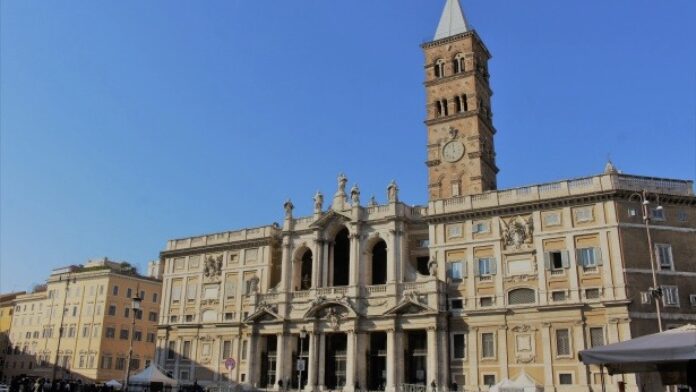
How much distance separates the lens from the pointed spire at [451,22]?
60.2m

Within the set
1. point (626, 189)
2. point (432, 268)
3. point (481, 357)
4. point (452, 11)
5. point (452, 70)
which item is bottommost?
point (481, 357)

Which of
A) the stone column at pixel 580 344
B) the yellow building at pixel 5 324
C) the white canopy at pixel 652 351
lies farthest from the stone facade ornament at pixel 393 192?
the yellow building at pixel 5 324

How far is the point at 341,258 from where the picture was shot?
5400 centimetres

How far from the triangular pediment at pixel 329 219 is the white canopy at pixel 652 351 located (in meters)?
38.9

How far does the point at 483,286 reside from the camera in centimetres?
4516

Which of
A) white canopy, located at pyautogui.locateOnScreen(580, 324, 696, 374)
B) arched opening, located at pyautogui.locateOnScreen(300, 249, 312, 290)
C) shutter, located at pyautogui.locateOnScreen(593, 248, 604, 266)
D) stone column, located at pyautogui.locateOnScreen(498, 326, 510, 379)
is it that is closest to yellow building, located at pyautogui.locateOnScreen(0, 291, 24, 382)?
arched opening, located at pyautogui.locateOnScreen(300, 249, 312, 290)

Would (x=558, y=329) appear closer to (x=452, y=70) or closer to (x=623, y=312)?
(x=623, y=312)

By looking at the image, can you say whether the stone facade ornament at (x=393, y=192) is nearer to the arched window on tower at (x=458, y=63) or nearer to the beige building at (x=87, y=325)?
the arched window on tower at (x=458, y=63)

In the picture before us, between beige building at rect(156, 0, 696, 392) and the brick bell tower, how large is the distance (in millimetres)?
135

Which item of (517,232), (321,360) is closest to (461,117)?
(517,232)

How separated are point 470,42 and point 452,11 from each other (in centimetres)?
686

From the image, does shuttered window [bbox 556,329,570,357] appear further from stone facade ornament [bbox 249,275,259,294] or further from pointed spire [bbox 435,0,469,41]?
pointed spire [bbox 435,0,469,41]

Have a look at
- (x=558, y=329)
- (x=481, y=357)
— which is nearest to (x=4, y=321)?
(x=481, y=357)

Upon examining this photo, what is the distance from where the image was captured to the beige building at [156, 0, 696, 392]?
135 feet
